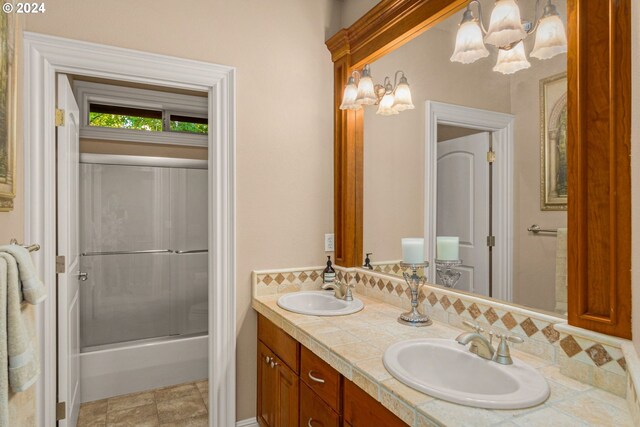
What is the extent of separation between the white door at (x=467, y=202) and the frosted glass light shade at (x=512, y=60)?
0.81ft

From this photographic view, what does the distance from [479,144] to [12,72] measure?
183 centimetres

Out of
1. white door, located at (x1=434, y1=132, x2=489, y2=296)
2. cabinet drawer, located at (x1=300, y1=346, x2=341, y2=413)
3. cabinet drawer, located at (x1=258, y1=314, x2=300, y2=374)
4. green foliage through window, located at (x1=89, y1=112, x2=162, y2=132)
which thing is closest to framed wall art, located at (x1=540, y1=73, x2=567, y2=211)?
white door, located at (x1=434, y1=132, x2=489, y2=296)

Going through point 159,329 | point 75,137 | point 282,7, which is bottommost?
point 159,329

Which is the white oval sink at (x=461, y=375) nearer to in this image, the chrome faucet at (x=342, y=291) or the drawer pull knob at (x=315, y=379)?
the drawer pull knob at (x=315, y=379)

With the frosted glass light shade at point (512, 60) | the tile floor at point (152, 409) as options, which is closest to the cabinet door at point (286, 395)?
the tile floor at point (152, 409)

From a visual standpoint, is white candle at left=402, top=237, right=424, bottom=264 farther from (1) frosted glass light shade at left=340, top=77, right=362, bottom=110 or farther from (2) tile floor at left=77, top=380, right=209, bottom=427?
(2) tile floor at left=77, top=380, right=209, bottom=427

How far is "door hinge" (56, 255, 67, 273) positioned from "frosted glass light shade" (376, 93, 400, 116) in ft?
6.07

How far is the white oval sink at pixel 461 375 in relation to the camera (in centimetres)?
96

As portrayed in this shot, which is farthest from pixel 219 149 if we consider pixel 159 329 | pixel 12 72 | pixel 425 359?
pixel 159 329

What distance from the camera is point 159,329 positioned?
3.20 meters

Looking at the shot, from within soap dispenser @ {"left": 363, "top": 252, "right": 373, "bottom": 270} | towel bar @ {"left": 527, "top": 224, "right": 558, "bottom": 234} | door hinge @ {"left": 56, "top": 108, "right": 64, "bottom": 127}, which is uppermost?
door hinge @ {"left": 56, "top": 108, "right": 64, "bottom": 127}

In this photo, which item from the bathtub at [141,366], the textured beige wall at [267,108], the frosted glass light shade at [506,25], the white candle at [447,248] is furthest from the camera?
the bathtub at [141,366]

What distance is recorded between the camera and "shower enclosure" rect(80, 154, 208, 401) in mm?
2885

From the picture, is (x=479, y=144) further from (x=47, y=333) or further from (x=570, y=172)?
(x=47, y=333)
